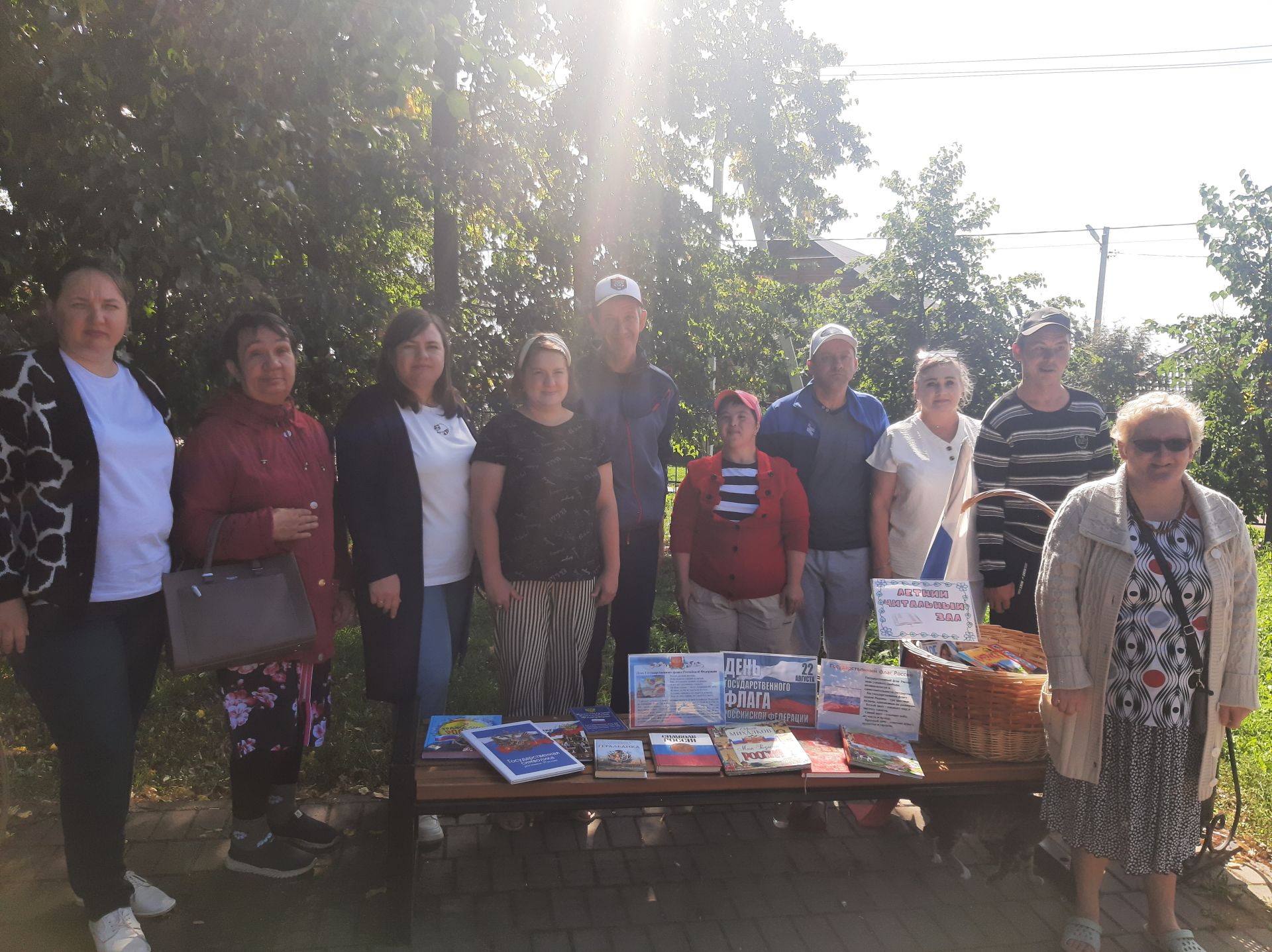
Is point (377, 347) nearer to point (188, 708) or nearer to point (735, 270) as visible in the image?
point (188, 708)

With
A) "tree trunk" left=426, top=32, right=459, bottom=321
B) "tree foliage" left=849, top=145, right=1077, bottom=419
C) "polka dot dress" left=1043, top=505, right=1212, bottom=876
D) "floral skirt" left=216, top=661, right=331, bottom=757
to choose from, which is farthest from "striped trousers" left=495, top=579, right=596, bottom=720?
"tree foliage" left=849, top=145, right=1077, bottom=419

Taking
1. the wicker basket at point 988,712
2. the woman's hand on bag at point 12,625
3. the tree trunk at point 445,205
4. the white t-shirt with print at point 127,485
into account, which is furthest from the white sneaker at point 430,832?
the tree trunk at point 445,205

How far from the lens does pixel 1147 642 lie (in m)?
2.71

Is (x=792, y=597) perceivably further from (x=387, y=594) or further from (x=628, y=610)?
(x=387, y=594)

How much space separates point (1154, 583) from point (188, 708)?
16.0ft

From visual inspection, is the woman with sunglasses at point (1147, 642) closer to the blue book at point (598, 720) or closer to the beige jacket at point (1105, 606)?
the beige jacket at point (1105, 606)

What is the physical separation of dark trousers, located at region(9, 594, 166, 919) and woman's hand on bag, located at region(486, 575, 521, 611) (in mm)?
1127

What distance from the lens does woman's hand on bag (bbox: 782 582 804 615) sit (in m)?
3.79

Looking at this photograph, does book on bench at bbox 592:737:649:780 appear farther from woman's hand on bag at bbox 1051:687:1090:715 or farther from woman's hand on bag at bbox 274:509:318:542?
woman's hand on bag at bbox 1051:687:1090:715

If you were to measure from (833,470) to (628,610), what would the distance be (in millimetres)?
1164

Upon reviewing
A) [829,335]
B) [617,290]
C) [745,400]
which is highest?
[617,290]

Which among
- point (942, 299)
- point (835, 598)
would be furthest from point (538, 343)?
point (942, 299)

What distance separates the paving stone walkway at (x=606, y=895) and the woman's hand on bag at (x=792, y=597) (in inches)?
37.8

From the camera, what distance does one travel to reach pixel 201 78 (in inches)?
138
